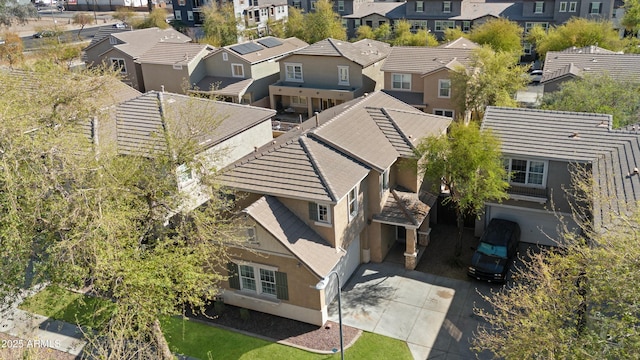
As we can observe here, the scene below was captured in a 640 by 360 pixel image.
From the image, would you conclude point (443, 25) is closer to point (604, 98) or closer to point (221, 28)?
point (221, 28)

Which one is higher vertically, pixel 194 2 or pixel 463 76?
pixel 194 2

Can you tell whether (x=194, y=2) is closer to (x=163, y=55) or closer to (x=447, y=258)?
(x=163, y=55)

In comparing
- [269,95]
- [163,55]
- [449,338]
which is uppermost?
[163,55]

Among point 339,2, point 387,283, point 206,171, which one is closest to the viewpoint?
point 206,171

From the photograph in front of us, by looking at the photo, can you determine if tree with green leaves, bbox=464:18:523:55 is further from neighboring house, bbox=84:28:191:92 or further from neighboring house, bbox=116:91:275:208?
neighboring house, bbox=84:28:191:92

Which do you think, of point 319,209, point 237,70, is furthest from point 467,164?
point 237,70

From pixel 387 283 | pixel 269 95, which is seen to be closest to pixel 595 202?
pixel 387 283

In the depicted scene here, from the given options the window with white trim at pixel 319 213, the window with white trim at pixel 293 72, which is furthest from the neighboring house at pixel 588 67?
the window with white trim at pixel 319 213

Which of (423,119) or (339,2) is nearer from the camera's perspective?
(423,119)
